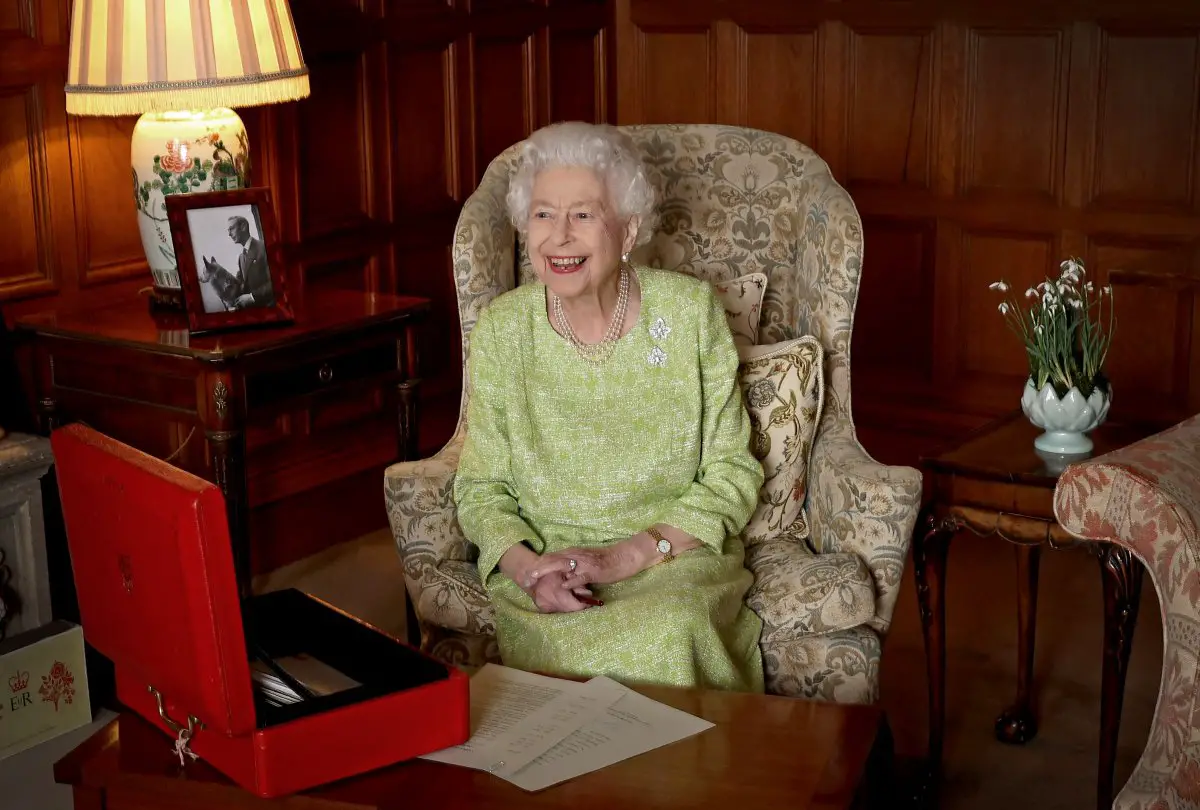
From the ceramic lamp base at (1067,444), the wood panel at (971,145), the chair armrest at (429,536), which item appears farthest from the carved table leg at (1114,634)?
the wood panel at (971,145)

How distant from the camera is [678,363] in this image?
234 cm

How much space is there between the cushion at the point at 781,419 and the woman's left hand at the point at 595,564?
298 mm

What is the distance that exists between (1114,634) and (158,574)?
5.00 ft

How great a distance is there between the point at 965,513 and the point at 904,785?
52 centimetres

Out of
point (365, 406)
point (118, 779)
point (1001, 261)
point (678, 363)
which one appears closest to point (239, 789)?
point (118, 779)

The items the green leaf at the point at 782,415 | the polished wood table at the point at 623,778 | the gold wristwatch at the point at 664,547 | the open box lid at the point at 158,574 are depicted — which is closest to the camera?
the open box lid at the point at 158,574

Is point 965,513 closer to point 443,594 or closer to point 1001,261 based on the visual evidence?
point 443,594

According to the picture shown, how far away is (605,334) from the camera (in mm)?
2363

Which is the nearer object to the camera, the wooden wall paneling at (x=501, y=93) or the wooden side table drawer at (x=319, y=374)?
the wooden side table drawer at (x=319, y=374)

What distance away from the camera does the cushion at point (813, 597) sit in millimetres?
2221

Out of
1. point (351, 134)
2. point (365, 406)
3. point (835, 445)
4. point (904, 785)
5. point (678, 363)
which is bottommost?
point (904, 785)

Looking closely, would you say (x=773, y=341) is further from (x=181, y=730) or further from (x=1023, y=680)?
(x=181, y=730)

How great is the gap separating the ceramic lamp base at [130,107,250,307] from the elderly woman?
0.73 m

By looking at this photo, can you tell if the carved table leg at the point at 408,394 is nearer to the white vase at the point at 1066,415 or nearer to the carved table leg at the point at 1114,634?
the white vase at the point at 1066,415
